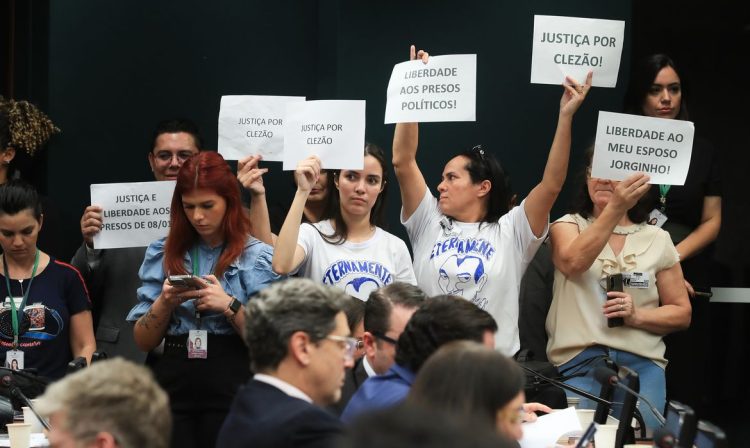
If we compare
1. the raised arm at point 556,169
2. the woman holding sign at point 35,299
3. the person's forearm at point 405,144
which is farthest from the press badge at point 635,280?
the woman holding sign at point 35,299

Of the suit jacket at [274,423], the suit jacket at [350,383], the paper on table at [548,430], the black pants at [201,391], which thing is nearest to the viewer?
the suit jacket at [274,423]

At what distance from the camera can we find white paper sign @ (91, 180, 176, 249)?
18.6 feet

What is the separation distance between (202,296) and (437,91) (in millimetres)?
1571

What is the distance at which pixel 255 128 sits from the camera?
5.77 meters

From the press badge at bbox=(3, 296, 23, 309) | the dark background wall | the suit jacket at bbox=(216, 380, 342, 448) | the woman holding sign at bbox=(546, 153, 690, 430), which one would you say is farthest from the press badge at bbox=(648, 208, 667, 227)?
the suit jacket at bbox=(216, 380, 342, 448)

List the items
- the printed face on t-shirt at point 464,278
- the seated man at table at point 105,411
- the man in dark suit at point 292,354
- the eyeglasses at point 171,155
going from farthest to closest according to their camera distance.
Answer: the eyeglasses at point 171,155
the printed face on t-shirt at point 464,278
the man in dark suit at point 292,354
the seated man at table at point 105,411

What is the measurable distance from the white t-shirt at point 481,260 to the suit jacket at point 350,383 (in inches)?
35.7

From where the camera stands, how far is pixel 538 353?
6141 mm

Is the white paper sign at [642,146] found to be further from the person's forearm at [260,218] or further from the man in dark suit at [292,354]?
the man in dark suit at [292,354]

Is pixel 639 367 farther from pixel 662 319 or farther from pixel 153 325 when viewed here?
pixel 153 325

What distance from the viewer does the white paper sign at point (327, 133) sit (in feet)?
18.2

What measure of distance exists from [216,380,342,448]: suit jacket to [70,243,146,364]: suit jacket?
271cm

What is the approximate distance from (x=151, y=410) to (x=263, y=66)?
4671 millimetres

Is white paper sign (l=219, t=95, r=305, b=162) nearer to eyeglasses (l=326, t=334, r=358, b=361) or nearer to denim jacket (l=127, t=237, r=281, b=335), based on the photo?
denim jacket (l=127, t=237, r=281, b=335)
